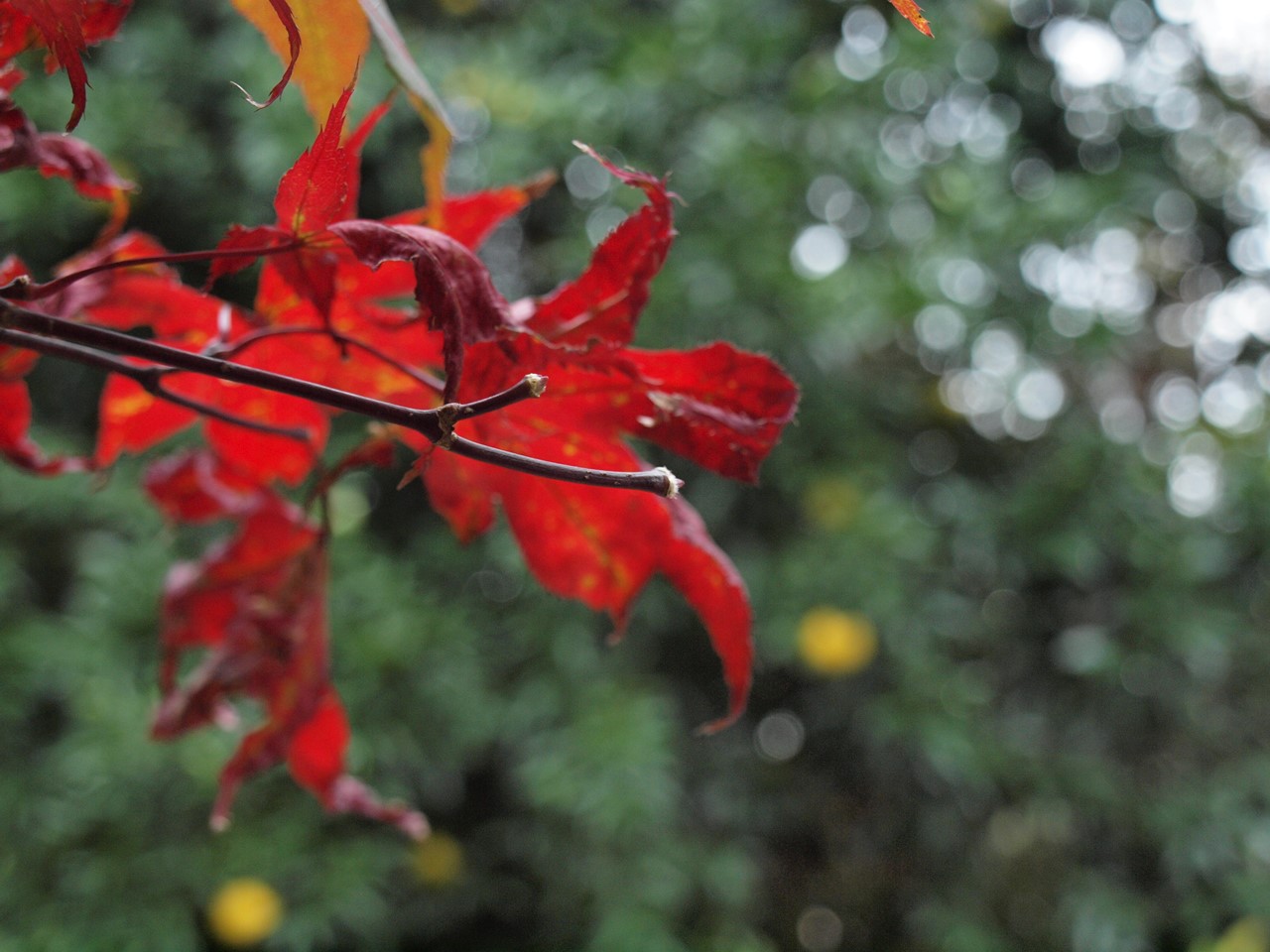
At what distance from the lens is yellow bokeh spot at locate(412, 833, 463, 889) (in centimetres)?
72

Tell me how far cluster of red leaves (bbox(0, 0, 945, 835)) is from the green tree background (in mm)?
464

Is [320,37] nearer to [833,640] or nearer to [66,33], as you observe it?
[66,33]

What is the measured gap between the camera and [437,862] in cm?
72

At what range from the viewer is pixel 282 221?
13 centimetres

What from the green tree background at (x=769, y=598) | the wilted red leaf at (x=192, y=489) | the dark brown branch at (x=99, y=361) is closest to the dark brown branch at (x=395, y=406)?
the dark brown branch at (x=99, y=361)

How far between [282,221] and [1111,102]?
986 mm

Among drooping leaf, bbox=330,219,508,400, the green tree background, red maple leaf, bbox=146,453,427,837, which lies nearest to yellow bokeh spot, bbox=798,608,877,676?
the green tree background

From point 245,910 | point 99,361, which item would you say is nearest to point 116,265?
point 99,361

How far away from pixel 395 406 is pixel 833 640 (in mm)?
637

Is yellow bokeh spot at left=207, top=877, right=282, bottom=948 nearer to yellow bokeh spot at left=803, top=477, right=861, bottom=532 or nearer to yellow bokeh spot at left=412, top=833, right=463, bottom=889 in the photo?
yellow bokeh spot at left=412, top=833, right=463, bottom=889

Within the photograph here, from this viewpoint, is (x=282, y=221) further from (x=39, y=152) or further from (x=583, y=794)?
(x=583, y=794)

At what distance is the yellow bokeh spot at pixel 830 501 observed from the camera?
0.75 m

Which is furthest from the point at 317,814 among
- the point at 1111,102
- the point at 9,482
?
the point at 1111,102

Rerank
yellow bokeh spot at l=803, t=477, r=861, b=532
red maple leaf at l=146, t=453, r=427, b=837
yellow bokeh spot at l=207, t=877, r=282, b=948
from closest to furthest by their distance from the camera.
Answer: red maple leaf at l=146, t=453, r=427, b=837
yellow bokeh spot at l=207, t=877, r=282, b=948
yellow bokeh spot at l=803, t=477, r=861, b=532
